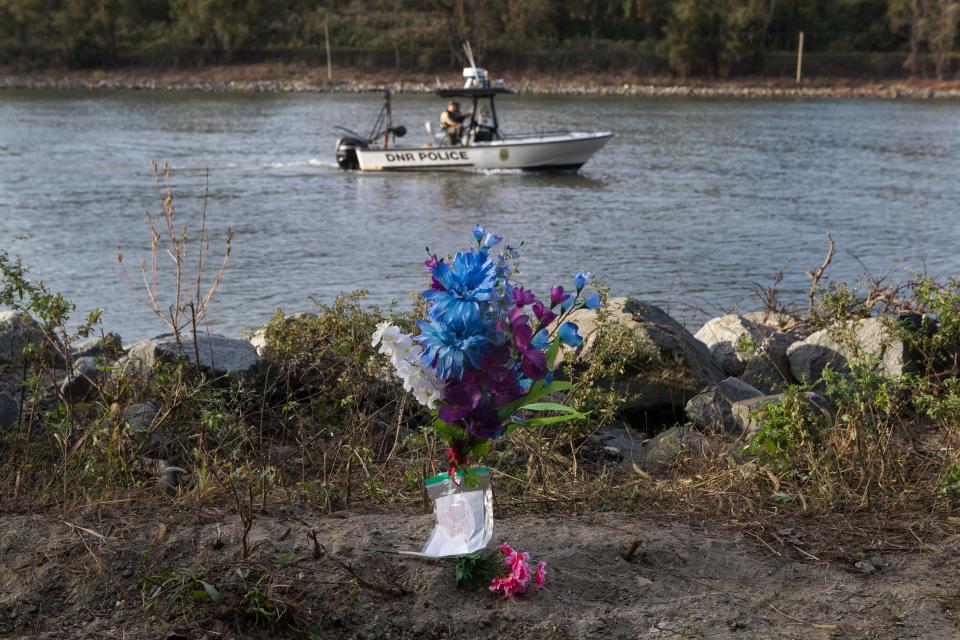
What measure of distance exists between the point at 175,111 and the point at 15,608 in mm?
48986

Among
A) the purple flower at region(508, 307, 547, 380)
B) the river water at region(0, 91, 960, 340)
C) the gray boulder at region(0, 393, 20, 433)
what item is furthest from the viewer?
the river water at region(0, 91, 960, 340)

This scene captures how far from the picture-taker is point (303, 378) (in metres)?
6.41

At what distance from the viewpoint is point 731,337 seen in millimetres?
9617

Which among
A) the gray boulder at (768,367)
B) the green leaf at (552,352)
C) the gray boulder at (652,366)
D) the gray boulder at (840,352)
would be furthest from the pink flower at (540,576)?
the gray boulder at (768,367)

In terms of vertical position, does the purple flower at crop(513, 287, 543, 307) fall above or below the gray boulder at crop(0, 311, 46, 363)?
above

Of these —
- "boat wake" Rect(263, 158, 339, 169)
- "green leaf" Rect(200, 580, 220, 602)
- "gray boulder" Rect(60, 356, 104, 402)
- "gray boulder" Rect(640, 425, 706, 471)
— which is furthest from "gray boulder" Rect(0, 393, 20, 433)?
"boat wake" Rect(263, 158, 339, 169)

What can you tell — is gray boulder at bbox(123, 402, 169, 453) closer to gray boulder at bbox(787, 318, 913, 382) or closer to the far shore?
gray boulder at bbox(787, 318, 913, 382)

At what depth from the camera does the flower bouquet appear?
10.4 ft

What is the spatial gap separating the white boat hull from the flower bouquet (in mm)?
23771

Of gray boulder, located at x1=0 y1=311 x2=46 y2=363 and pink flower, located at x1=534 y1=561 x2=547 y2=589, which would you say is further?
gray boulder, located at x1=0 y1=311 x2=46 y2=363

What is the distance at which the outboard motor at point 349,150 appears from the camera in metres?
28.2

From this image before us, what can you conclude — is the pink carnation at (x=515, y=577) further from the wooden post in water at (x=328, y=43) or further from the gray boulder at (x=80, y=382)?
the wooden post in water at (x=328, y=43)

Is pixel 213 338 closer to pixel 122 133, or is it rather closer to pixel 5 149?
pixel 5 149

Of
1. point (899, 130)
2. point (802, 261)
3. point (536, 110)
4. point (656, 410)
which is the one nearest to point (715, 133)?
point (899, 130)
